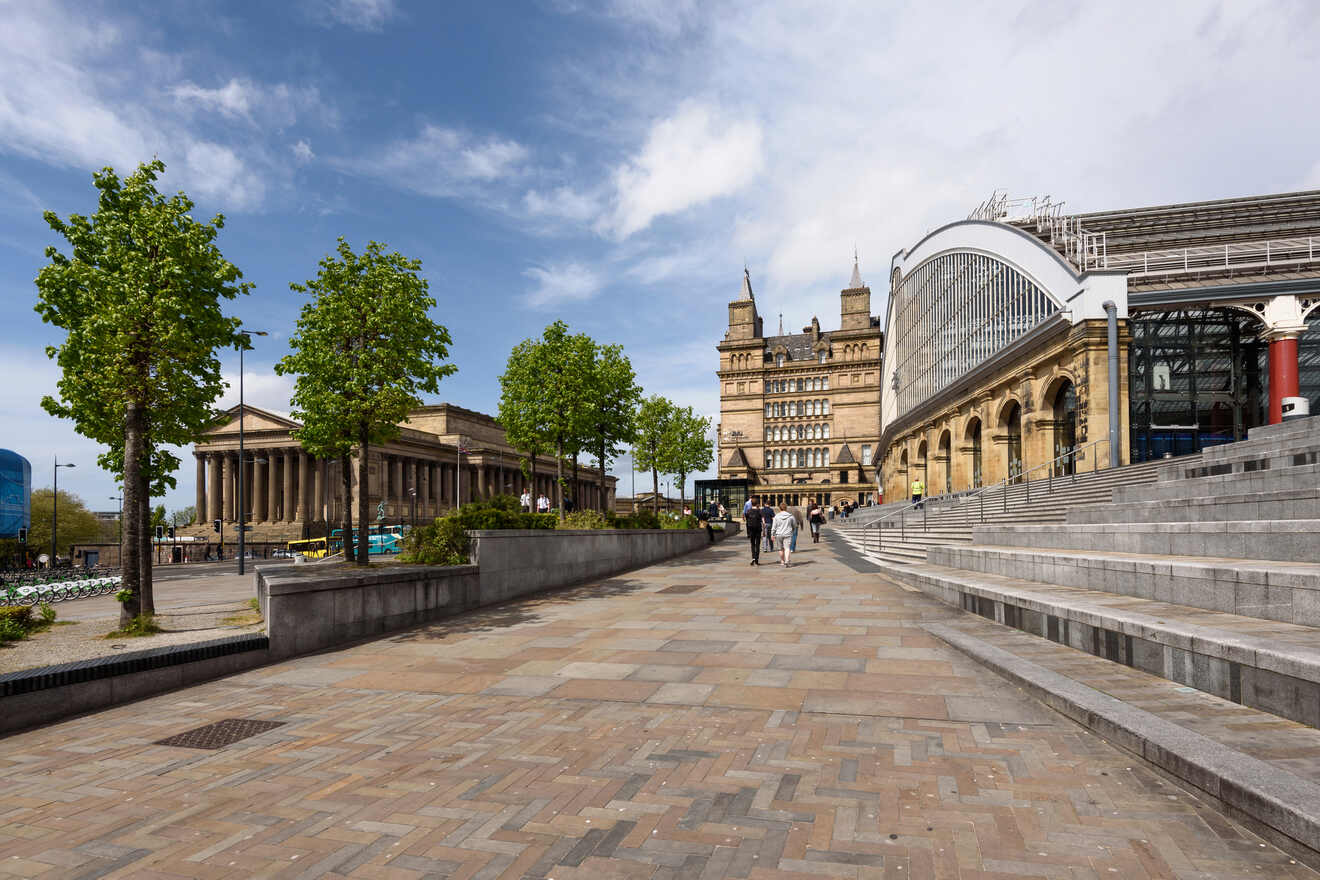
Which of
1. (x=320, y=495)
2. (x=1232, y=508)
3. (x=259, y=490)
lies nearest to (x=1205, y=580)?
(x=1232, y=508)

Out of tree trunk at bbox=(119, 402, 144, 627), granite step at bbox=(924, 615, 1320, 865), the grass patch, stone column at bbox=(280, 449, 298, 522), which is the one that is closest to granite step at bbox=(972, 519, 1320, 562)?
granite step at bbox=(924, 615, 1320, 865)

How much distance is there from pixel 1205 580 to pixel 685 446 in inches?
1548

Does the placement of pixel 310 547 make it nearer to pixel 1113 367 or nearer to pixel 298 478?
pixel 298 478

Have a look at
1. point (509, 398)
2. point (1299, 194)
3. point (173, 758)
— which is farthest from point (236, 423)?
point (1299, 194)

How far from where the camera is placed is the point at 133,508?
1004cm

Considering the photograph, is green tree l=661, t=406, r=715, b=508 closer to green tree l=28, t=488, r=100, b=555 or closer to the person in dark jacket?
the person in dark jacket

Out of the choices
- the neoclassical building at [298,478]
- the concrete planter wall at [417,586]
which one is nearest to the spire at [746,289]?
the neoclassical building at [298,478]

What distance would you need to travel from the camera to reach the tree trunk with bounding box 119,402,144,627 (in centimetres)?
990

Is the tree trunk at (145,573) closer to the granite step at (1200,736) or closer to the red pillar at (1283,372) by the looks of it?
A: the granite step at (1200,736)

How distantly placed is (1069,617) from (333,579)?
384 inches

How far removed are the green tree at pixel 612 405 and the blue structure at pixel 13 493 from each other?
49439 mm

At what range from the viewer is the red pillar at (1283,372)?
29.8 m

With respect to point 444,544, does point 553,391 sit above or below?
above

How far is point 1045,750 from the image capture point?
496 cm
